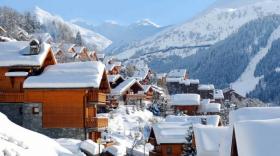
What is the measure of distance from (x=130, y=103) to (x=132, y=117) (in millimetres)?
11497

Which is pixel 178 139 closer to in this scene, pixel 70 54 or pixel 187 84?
pixel 70 54

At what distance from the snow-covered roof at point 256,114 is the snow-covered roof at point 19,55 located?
61.1ft

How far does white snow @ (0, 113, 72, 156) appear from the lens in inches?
1063

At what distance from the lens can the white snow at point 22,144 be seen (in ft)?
88.6

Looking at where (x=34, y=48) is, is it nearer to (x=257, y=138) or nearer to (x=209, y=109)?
(x=257, y=138)

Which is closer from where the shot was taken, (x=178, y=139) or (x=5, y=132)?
(x=5, y=132)

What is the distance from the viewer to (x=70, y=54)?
3996 inches

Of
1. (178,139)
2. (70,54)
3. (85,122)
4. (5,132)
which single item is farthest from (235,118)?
(70,54)

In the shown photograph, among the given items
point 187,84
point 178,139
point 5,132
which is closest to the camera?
point 5,132

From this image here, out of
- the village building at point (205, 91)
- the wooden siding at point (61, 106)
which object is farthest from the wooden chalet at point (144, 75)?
the wooden siding at point (61, 106)

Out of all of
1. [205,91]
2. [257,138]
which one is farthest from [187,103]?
[257,138]

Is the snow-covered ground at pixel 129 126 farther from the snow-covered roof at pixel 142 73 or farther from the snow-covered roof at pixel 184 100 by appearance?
the snow-covered roof at pixel 142 73

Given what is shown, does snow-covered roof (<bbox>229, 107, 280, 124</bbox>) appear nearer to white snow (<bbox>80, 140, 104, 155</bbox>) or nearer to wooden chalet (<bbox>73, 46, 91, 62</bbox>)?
white snow (<bbox>80, 140, 104, 155</bbox>)

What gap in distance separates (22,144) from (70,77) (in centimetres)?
1692
